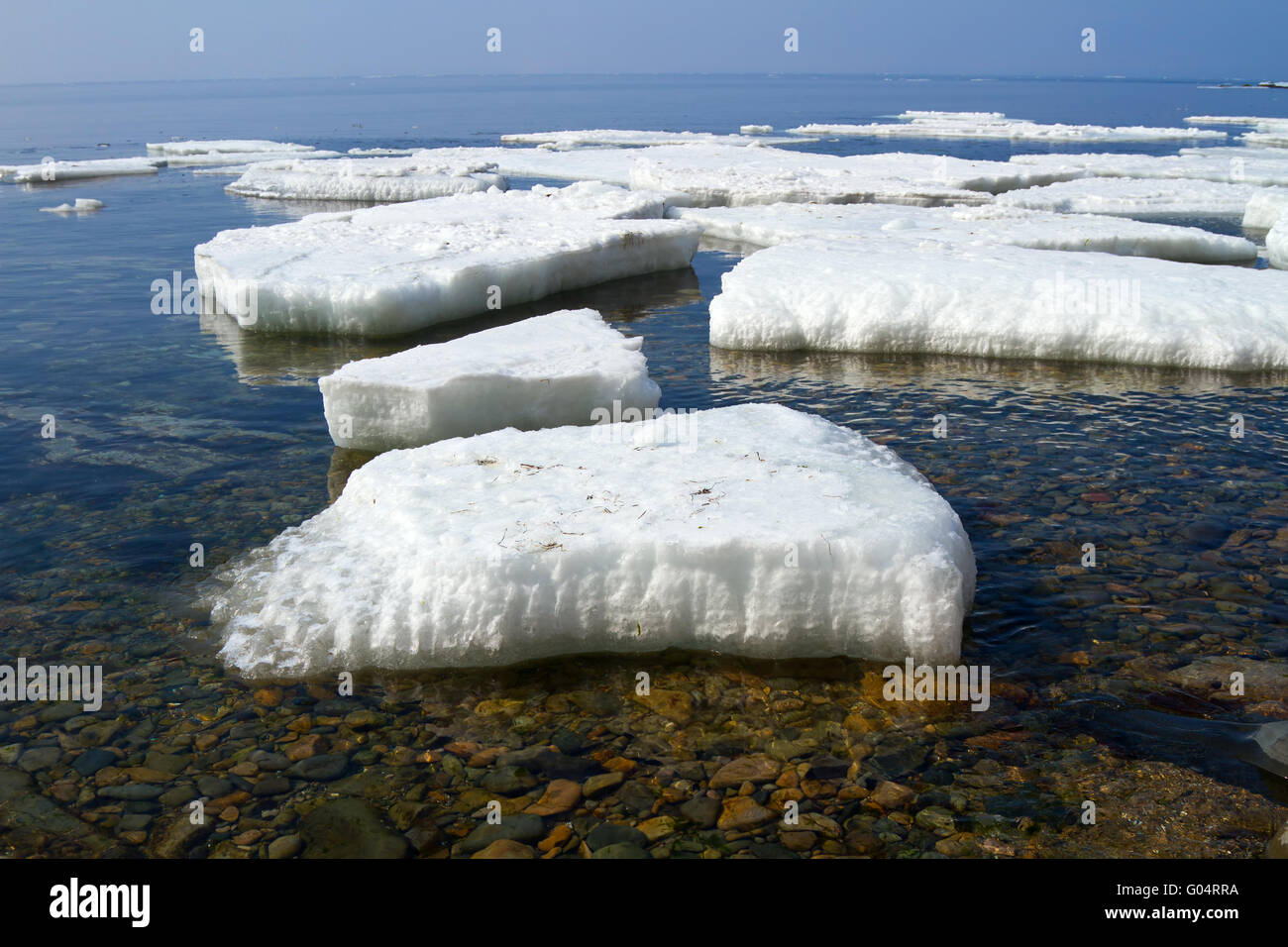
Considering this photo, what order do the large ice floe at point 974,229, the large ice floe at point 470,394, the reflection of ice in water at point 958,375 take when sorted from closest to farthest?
the large ice floe at point 470,394
the reflection of ice in water at point 958,375
the large ice floe at point 974,229

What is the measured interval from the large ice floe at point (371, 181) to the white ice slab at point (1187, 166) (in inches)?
528

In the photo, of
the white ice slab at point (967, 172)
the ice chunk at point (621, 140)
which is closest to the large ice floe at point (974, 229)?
the white ice slab at point (967, 172)

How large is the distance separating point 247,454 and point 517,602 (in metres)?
3.81

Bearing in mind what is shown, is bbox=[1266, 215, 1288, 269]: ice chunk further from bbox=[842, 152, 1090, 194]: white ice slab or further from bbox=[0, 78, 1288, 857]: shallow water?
bbox=[842, 152, 1090, 194]: white ice slab

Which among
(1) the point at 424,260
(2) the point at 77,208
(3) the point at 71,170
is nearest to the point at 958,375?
(1) the point at 424,260

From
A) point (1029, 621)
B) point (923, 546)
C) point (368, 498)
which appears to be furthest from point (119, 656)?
point (1029, 621)

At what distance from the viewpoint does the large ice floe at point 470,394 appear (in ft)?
24.7

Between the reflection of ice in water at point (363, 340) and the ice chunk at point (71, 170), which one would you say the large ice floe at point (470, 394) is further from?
the ice chunk at point (71, 170)

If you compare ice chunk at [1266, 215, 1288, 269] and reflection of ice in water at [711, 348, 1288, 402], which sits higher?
ice chunk at [1266, 215, 1288, 269]

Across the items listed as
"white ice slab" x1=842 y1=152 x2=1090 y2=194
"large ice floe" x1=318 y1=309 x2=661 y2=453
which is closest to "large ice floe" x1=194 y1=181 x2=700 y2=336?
"large ice floe" x1=318 y1=309 x2=661 y2=453

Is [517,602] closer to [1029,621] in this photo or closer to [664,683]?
[664,683]

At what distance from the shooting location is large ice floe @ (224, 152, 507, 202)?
2230 centimetres

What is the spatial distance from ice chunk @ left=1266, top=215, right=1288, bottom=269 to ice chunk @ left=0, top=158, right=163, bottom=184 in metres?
28.1

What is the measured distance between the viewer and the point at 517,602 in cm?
496
